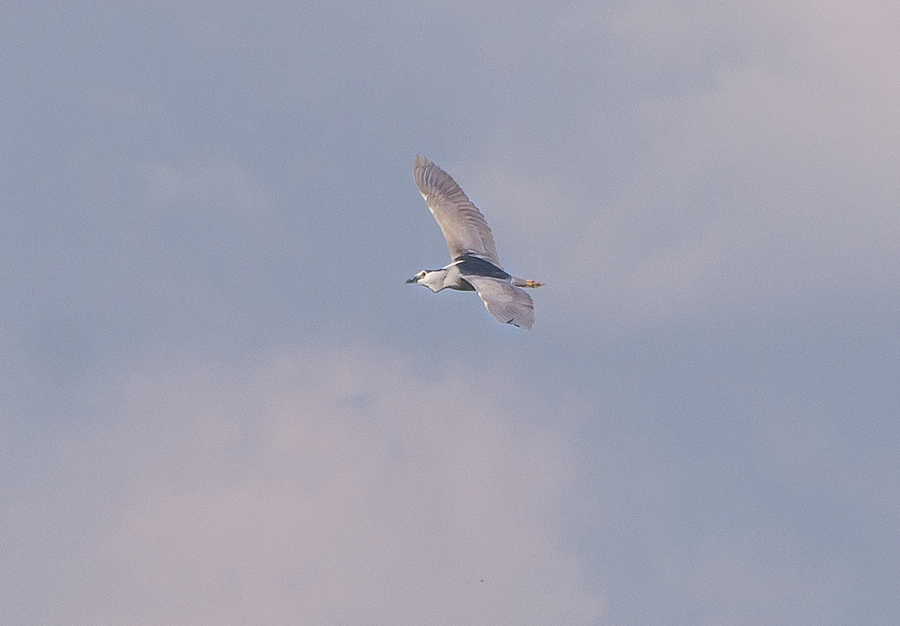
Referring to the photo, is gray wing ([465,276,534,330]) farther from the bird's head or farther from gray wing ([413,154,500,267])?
gray wing ([413,154,500,267])

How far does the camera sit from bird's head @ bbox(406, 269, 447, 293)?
189 ft

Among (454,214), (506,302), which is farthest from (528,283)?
(506,302)

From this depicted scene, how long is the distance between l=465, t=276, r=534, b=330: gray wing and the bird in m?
0.04

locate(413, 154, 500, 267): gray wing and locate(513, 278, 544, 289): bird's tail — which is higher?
locate(413, 154, 500, 267): gray wing

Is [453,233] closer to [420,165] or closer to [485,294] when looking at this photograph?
[420,165]

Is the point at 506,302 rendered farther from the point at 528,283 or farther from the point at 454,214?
the point at 454,214

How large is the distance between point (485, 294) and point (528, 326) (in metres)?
3.75

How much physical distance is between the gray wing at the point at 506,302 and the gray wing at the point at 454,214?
6.96 meters

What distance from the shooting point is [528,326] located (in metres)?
46.8

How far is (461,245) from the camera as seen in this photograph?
59.8 m

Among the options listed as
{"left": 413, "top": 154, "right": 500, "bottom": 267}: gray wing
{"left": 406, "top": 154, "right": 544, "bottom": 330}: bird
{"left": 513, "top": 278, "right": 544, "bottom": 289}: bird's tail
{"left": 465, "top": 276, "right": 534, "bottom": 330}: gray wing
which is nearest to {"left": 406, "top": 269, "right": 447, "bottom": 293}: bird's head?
{"left": 406, "top": 154, "right": 544, "bottom": 330}: bird

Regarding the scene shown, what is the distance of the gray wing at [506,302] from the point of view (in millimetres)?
47312

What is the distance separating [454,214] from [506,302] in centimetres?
1284

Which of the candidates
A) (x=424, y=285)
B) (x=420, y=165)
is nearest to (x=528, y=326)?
(x=424, y=285)
